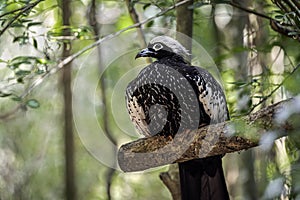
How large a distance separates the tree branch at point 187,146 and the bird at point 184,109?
168mm

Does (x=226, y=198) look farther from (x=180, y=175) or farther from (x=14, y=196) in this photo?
(x=14, y=196)

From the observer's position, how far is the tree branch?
2048 millimetres

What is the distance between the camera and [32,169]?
5.08 m

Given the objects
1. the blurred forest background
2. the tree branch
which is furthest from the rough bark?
the tree branch

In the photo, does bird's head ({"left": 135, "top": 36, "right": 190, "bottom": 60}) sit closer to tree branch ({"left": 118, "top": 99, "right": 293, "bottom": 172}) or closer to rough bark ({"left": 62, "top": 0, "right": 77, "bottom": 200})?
tree branch ({"left": 118, "top": 99, "right": 293, "bottom": 172})

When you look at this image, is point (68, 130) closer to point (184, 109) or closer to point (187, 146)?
point (184, 109)

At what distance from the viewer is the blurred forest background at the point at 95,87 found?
12.2 feet

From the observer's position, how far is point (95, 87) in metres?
4.93

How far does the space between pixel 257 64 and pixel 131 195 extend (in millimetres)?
2447

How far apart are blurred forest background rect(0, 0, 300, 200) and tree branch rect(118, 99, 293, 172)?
32.5 inches

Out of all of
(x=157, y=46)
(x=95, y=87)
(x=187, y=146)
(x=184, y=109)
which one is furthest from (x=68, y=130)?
(x=187, y=146)

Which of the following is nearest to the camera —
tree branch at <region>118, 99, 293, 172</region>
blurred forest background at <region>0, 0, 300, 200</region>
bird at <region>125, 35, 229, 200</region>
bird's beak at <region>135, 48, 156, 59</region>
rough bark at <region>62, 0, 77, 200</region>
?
tree branch at <region>118, 99, 293, 172</region>

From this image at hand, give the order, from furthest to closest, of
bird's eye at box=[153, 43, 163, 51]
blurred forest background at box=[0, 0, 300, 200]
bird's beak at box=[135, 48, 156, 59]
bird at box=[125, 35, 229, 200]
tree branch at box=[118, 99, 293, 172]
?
1. blurred forest background at box=[0, 0, 300, 200]
2. bird's eye at box=[153, 43, 163, 51]
3. bird's beak at box=[135, 48, 156, 59]
4. bird at box=[125, 35, 229, 200]
5. tree branch at box=[118, 99, 293, 172]

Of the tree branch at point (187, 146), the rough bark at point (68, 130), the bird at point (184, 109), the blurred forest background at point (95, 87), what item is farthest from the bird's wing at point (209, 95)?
the rough bark at point (68, 130)
